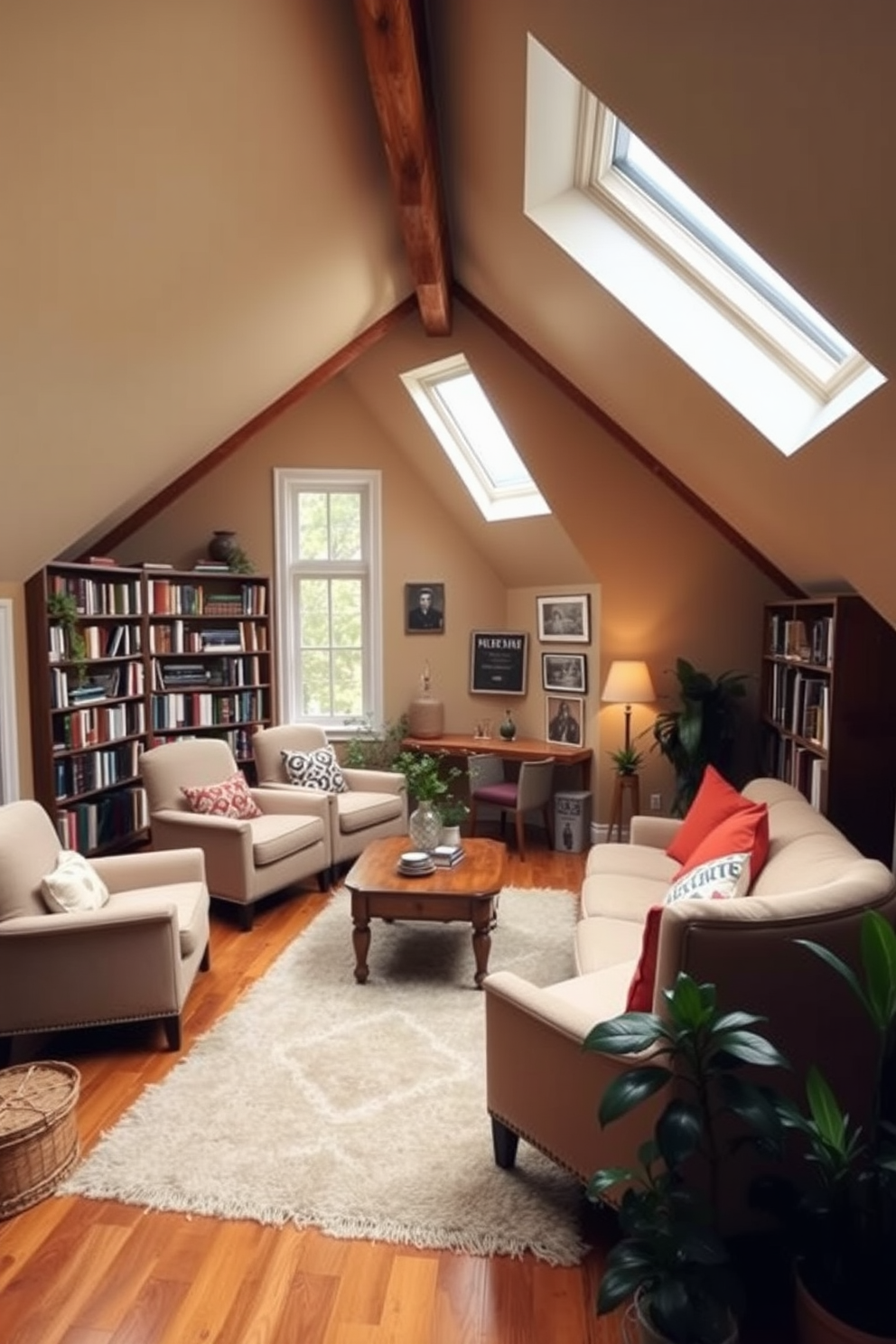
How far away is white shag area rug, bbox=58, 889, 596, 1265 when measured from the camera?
195 cm

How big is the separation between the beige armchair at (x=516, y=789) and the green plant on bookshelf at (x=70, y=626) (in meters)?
2.55

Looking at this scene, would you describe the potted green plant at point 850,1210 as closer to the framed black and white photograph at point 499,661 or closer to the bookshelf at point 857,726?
the bookshelf at point 857,726

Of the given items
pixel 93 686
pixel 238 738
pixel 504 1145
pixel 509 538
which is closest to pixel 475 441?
pixel 509 538

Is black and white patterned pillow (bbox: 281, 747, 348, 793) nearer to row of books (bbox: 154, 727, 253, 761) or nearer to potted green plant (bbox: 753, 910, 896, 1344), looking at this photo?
row of books (bbox: 154, 727, 253, 761)

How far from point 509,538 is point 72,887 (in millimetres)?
3604

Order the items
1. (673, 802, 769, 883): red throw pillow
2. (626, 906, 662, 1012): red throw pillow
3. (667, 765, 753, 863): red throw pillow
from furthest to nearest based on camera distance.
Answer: (667, 765, 753, 863): red throw pillow, (673, 802, 769, 883): red throw pillow, (626, 906, 662, 1012): red throw pillow

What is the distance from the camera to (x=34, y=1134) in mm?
1993

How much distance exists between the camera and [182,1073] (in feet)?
8.38

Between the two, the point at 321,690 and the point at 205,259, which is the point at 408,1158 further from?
the point at 321,690

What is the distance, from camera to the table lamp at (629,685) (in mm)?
4660

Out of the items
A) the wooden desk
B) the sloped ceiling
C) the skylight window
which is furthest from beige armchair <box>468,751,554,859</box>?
the sloped ceiling

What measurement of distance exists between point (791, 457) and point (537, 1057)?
7.42 feet

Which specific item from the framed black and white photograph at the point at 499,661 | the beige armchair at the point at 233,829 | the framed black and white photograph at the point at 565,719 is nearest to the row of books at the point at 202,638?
the beige armchair at the point at 233,829

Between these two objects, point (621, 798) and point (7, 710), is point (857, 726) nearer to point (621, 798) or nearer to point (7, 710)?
point (621, 798)
